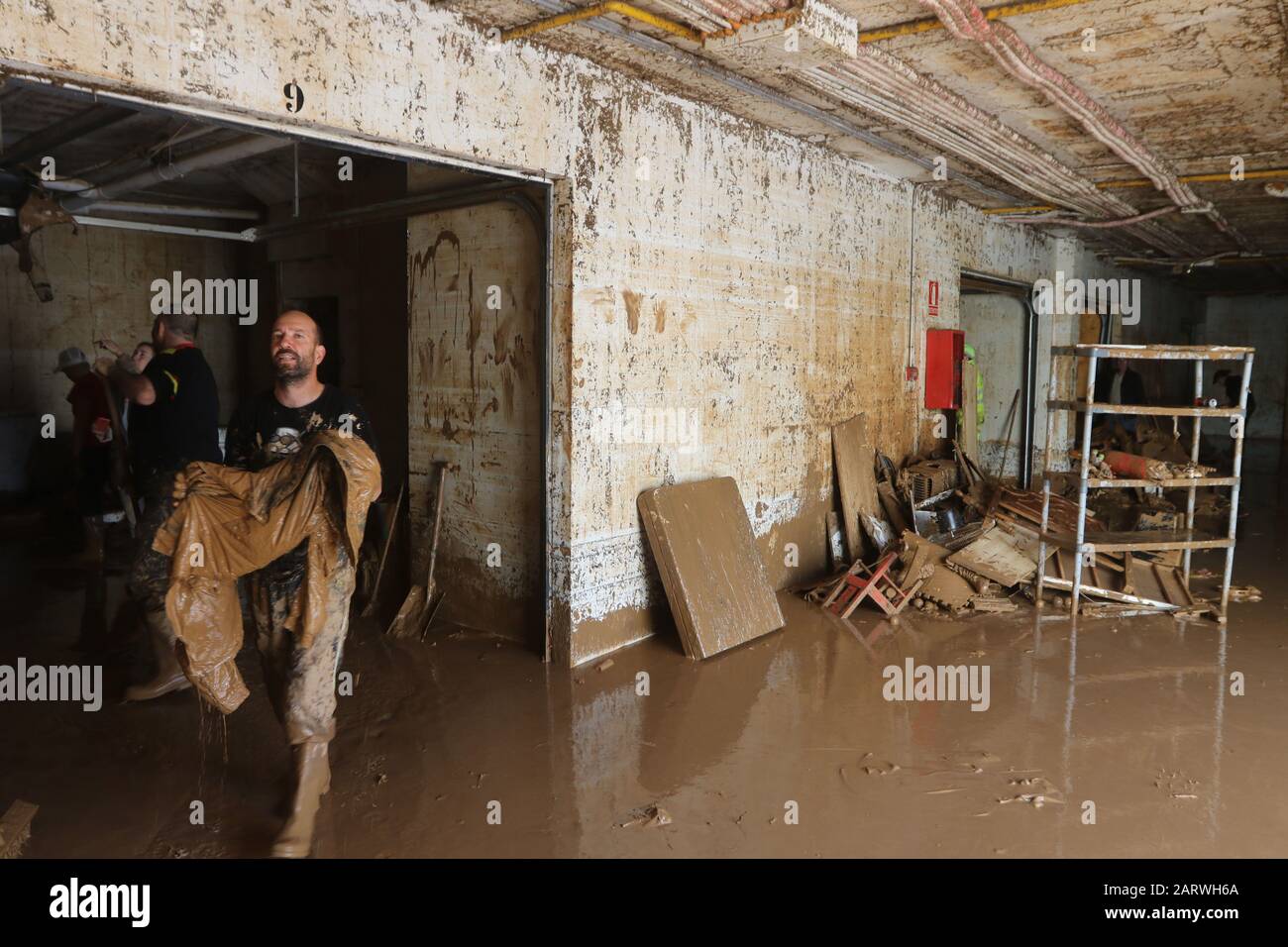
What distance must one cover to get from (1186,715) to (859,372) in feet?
12.0

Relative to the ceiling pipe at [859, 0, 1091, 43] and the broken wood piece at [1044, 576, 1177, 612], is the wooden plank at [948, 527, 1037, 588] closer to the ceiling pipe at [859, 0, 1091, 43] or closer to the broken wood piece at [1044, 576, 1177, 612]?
the broken wood piece at [1044, 576, 1177, 612]

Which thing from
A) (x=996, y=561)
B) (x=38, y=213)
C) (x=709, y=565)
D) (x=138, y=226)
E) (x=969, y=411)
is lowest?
(x=996, y=561)

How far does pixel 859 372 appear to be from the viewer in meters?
7.38

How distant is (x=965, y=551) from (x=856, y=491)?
1.06 metres

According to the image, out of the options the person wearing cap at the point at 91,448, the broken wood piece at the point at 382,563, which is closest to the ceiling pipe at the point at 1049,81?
the broken wood piece at the point at 382,563

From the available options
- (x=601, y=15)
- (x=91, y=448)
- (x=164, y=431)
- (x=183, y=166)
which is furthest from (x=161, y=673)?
(x=183, y=166)

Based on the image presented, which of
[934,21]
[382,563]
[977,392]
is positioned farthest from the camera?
[977,392]

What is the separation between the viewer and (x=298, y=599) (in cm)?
321

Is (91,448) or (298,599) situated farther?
(91,448)

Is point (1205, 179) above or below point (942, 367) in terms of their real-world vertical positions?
above

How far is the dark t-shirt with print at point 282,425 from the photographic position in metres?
3.31

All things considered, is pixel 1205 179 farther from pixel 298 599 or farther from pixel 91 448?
pixel 91 448
